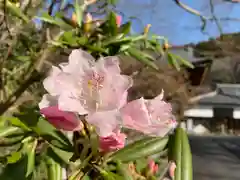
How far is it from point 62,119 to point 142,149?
127mm

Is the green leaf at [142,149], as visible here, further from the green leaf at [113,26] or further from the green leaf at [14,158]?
the green leaf at [113,26]

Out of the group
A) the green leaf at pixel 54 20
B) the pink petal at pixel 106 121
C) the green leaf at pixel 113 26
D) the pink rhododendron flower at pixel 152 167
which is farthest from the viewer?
the green leaf at pixel 54 20

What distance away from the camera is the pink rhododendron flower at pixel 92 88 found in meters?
0.41

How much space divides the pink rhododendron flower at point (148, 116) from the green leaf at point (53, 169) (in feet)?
0.28

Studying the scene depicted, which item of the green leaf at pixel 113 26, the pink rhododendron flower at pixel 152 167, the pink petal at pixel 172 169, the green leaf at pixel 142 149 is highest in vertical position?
the green leaf at pixel 113 26

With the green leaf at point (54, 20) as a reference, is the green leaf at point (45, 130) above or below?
below

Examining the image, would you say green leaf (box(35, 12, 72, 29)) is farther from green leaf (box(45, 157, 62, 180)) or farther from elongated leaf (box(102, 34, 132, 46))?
green leaf (box(45, 157, 62, 180))

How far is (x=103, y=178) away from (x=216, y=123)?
9145mm

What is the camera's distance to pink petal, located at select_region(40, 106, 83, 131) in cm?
43

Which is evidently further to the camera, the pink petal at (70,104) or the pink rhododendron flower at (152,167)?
the pink rhododendron flower at (152,167)

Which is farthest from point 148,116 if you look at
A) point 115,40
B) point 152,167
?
point 115,40

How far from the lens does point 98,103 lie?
1.40 feet

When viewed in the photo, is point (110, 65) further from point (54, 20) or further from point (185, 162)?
point (54, 20)

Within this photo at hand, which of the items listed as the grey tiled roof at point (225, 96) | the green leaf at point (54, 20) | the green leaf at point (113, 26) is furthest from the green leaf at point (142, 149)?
the grey tiled roof at point (225, 96)
